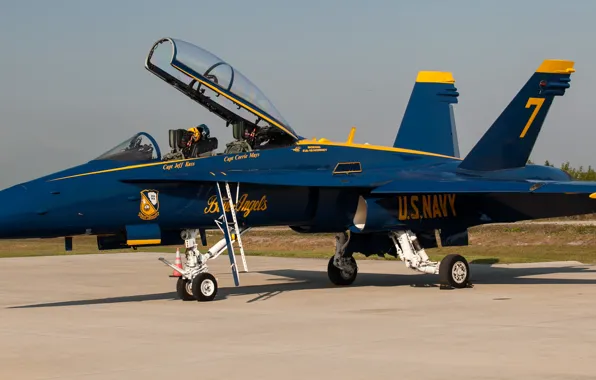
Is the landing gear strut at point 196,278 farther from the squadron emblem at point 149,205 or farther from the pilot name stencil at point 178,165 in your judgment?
the pilot name stencil at point 178,165

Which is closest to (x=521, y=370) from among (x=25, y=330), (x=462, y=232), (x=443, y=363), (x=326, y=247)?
(x=443, y=363)

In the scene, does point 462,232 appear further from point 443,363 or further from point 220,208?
point 443,363

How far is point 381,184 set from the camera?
49.1 ft

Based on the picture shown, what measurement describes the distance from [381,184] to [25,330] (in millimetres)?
6489

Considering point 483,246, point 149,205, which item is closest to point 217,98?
point 149,205

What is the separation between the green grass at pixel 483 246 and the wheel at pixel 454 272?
24.1ft

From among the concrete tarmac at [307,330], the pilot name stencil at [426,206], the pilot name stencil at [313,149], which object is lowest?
the concrete tarmac at [307,330]

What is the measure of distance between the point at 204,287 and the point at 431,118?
756cm

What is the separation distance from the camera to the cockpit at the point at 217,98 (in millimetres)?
14352

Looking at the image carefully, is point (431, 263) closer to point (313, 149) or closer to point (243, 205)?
point (313, 149)

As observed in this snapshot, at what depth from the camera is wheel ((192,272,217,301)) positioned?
535 inches

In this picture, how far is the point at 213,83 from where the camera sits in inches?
573

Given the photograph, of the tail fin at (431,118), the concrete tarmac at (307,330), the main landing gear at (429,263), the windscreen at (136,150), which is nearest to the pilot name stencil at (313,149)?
the main landing gear at (429,263)

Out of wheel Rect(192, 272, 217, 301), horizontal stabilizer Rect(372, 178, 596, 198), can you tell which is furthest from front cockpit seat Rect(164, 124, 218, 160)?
horizontal stabilizer Rect(372, 178, 596, 198)
